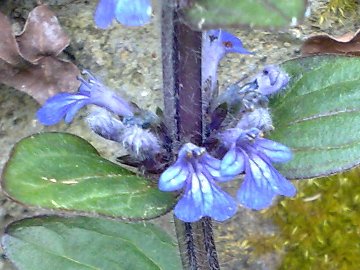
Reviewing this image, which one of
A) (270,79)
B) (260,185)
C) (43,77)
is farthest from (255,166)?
(43,77)

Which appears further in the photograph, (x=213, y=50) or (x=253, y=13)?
(x=213, y=50)

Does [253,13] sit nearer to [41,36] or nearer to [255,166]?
[255,166]

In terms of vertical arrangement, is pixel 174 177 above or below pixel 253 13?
below

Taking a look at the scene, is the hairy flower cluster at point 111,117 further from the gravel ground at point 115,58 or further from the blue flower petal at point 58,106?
the gravel ground at point 115,58

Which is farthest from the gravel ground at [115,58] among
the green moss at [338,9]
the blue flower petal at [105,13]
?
the blue flower petal at [105,13]

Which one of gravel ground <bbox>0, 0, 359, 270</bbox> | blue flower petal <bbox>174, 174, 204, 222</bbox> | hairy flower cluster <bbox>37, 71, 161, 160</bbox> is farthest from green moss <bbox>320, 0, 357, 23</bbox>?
blue flower petal <bbox>174, 174, 204, 222</bbox>

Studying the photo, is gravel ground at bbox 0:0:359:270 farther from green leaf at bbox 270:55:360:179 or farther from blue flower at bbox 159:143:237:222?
blue flower at bbox 159:143:237:222

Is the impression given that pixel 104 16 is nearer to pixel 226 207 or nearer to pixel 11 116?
pixel 226 207
